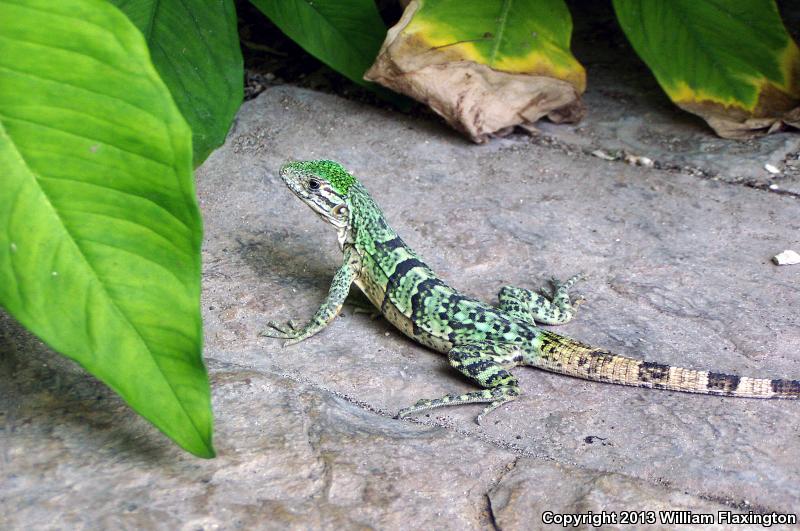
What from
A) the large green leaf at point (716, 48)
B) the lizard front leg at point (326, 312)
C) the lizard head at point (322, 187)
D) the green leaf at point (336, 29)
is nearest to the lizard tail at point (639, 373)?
the lizard front leg at point (326, 312)

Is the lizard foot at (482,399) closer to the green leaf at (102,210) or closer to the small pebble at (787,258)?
the green leaf at (102,210)

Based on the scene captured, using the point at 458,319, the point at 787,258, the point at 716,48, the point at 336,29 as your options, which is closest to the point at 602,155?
the point at 716,48

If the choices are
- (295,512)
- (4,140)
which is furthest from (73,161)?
(295,512)

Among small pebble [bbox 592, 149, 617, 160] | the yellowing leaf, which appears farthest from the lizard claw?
small pebble [bbox 592, 149, 617, 160]

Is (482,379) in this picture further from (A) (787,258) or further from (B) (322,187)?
(A) (787,258)

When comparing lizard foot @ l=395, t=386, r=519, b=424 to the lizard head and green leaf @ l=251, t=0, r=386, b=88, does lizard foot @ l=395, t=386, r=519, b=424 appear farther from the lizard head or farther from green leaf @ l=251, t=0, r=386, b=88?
green leaf @ l=251, t=0, r=386, b=88

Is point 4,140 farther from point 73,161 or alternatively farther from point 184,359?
point 184,359
